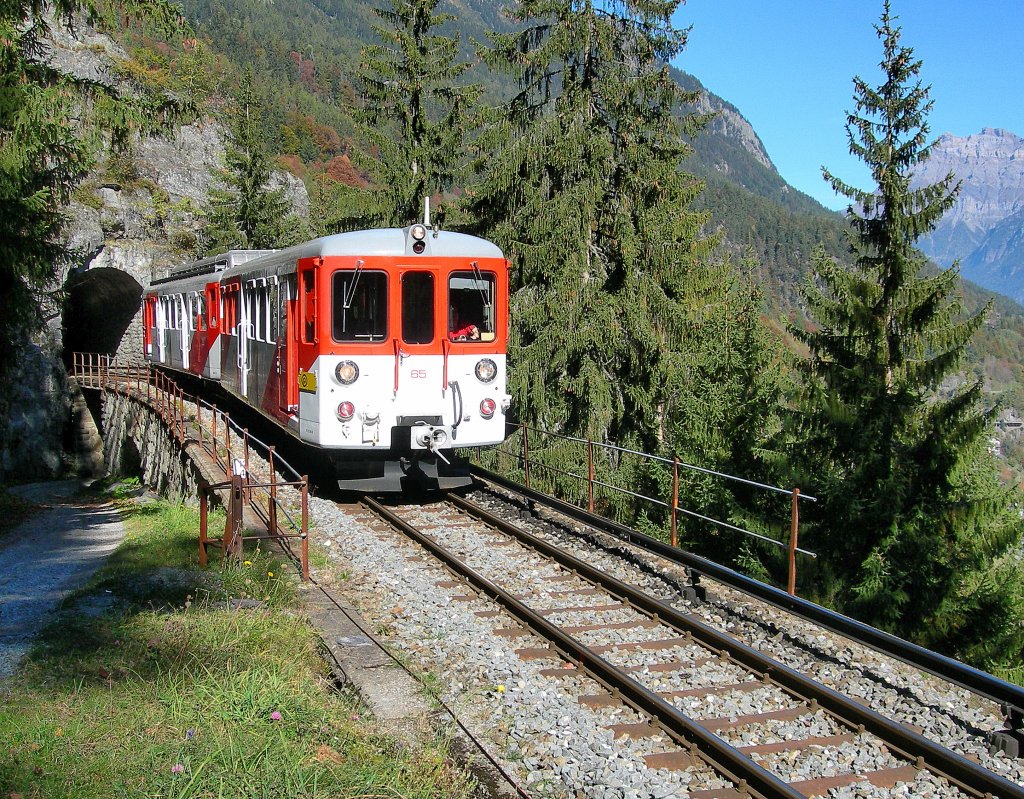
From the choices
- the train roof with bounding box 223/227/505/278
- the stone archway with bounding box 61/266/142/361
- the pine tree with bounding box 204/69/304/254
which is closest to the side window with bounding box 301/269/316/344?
the train roof with bounding box 223/227/505/278

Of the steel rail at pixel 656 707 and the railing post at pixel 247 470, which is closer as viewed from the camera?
the steel rail at pixel 656 707

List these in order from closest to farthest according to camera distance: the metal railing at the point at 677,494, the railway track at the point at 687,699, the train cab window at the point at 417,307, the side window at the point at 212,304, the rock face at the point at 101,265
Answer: the railway track at the point at 687,699
the metal railing at the point at 677,494
the train cab window at the point at 417,307
the side window at the point at 212,304
the rock face at the point at 101,265

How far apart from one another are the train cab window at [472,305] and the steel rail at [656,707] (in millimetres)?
3886

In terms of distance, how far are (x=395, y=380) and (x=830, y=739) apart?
7.23m

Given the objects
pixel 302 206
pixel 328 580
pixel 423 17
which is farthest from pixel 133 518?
pixel 302 206

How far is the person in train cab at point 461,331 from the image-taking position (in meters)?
11.6

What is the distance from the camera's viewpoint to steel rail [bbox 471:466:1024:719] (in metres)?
5.54

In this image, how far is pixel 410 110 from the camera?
24.4 m

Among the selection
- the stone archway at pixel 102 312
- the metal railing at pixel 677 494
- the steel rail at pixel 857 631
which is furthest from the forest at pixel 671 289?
the stone archway at pixel 102 312

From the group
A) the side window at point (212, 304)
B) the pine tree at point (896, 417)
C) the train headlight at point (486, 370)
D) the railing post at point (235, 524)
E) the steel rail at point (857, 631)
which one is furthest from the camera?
the side window at point (212, 304)

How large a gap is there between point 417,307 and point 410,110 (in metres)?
14.7

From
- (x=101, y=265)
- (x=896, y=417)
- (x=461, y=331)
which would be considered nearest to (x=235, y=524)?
(x=461, y=331)

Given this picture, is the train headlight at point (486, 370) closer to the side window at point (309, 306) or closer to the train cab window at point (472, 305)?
the train cab window at point (472, 305)

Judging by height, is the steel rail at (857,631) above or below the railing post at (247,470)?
below
